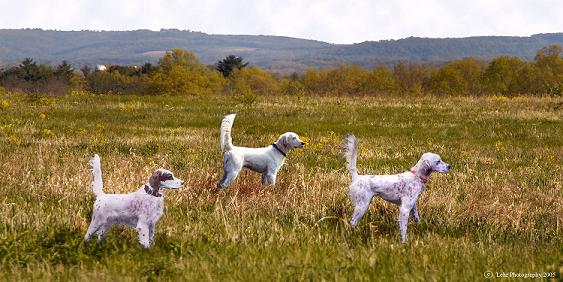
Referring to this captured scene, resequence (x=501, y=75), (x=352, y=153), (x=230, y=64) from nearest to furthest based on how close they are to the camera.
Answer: (x=352, y=153) → (x=501, y=75) → (x=230, y=64)

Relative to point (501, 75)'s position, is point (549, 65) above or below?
above

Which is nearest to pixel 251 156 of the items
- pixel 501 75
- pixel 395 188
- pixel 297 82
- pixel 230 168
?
pixel 230 168

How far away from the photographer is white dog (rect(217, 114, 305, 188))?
8.26 metres

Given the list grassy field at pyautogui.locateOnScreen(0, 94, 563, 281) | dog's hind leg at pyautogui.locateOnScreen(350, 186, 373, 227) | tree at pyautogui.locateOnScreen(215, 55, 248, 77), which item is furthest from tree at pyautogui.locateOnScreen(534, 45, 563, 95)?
dog's hind leg at pyautogui.locateOnScreen(350, 186, 373, 227)

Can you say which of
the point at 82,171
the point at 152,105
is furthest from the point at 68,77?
the point at 82,171

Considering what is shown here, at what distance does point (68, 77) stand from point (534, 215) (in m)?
108

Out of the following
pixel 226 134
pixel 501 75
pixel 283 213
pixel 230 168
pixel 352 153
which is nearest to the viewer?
pixel 352 153

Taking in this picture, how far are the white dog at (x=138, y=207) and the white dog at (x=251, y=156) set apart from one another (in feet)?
9.78

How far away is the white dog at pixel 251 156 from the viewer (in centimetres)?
826

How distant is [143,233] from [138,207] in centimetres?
22

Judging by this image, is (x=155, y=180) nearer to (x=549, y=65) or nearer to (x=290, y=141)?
(x=290, y=141)

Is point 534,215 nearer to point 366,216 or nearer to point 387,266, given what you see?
point 366,216

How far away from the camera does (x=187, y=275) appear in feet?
15.9

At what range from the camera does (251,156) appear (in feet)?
27.5
